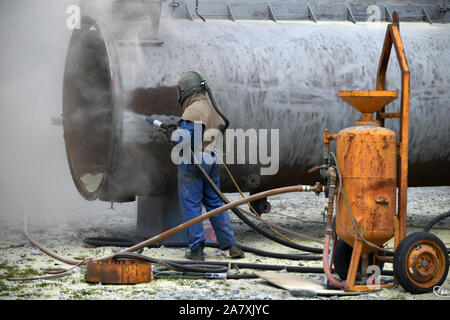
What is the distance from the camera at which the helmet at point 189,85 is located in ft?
21.3

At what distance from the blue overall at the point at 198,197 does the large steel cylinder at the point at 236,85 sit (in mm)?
458

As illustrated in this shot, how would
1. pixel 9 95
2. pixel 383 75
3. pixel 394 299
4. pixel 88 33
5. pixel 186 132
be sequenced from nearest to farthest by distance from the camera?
Answer: pixel 394 299
pixel 383 75
pixel 186 132
pixel 88 33
pixel 9 95

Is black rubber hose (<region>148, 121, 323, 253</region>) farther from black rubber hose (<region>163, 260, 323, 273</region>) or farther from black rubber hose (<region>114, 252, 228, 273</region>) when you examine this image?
black rubber hose (<region>114, 252, 228, 273</region>)

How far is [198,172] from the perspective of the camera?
6.46 meters

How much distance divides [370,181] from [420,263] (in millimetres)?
625

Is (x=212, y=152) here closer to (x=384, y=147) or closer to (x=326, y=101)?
(x=326, y=101)

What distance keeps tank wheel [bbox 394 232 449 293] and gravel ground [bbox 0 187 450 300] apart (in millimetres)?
84

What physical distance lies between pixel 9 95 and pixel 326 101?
14.8 ft

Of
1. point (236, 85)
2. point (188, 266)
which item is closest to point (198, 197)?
point (188, 266)

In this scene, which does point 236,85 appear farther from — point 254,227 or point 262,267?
point 262,267

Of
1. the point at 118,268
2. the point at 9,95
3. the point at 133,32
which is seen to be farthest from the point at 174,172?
the point at 9,95

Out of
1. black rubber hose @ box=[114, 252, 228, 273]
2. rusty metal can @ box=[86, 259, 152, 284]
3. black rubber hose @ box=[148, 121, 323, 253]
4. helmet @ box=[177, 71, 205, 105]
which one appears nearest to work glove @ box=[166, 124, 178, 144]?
black rubber hose @ box=[148, 121, 323, 253]

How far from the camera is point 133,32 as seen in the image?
684cm

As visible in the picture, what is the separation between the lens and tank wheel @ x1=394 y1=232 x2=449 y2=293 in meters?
5.04
